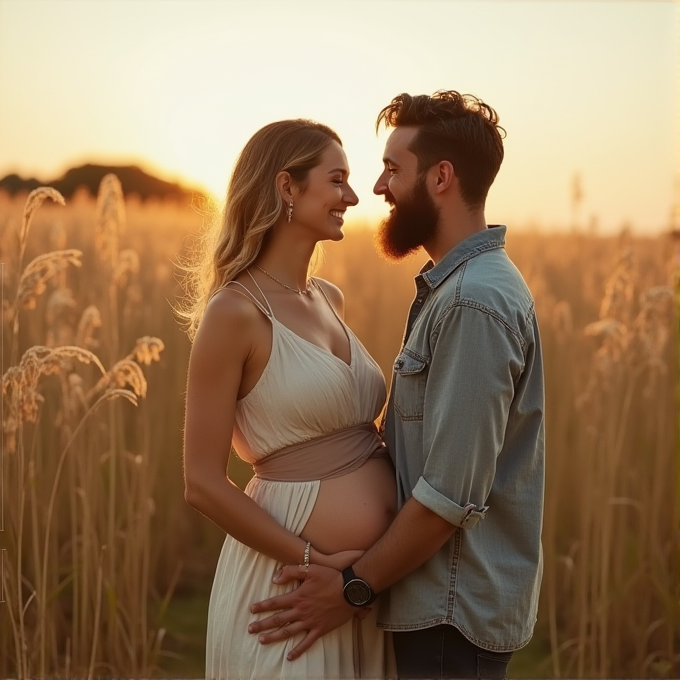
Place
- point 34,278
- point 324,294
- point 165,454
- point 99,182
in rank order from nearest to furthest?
1. point 324,294
2. point 34,278
3. point 165,454
4. point 99,182

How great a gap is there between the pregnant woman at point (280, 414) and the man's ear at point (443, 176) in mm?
215

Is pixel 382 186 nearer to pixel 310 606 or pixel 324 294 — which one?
pixel 324 294

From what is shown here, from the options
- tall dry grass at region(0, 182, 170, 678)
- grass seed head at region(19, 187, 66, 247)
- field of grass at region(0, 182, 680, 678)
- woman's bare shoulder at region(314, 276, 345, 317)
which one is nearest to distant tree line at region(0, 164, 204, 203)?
field of grass at region(0, 182, 680, 678)

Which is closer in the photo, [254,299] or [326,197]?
[254,299]

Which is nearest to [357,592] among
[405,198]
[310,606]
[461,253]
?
[310,606]

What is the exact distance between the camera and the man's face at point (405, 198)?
190 centimetres

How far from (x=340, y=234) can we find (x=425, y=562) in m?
0.77

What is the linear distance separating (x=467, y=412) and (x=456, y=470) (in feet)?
0.37

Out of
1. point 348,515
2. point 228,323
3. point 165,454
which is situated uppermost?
point 228,323

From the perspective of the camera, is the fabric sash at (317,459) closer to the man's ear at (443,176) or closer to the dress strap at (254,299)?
the dress strap at (254,299)

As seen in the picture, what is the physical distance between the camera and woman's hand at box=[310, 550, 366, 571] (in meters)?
1.76

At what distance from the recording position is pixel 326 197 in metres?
1.97

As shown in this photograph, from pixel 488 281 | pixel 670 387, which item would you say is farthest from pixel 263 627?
pixel 670 387

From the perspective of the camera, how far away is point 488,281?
169 centimetres
